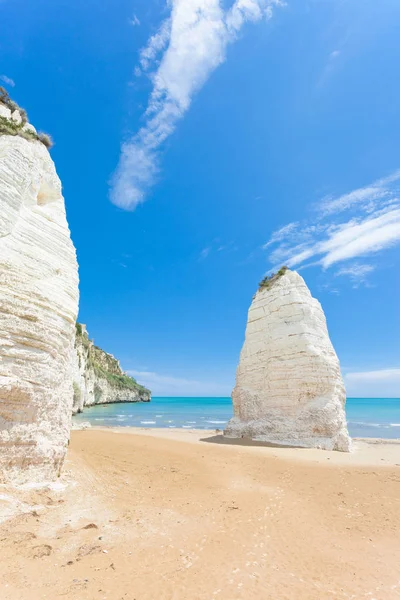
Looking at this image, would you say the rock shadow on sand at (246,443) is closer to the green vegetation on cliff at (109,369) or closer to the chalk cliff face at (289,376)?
the chalk cliff face at (289,376)

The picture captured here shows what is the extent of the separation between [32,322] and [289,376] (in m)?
13.0

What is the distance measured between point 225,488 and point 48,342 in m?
5.74

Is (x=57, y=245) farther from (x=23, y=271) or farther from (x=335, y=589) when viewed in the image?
(x=335, y=589)

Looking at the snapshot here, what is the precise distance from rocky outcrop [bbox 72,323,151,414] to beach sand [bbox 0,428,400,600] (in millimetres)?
30221

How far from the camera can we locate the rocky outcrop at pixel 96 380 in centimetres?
3994

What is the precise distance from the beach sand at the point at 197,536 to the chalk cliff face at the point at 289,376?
5.49 meters

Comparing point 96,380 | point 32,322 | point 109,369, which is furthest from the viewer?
point 109,369

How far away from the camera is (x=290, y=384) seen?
1603 cm

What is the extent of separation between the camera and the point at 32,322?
21.2 ft

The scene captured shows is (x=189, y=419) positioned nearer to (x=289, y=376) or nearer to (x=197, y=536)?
(x=289, y=376)

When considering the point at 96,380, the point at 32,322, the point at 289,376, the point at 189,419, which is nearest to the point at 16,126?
the point at 32,322

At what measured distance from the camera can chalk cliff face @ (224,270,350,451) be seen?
50.1ft

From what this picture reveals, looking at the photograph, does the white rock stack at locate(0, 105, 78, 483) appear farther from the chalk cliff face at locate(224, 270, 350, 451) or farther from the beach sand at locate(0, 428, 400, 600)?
the chalk cliff face at locate(224, 270, 350, 451)

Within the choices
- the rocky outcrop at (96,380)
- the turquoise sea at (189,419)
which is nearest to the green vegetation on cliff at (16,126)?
the turquoise sea at (189,419)
